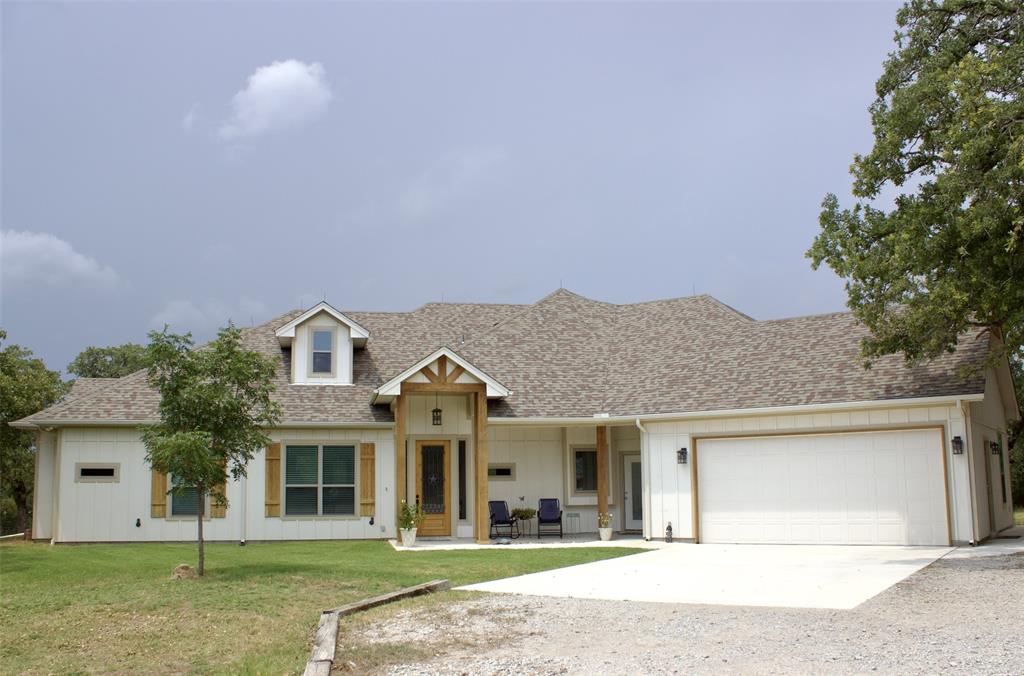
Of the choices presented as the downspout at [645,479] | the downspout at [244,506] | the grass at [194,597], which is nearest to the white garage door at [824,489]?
the downspout at [645,479]

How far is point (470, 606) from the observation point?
10633 mm

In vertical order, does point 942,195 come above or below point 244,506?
above

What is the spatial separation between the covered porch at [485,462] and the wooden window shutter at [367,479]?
1.96 feet

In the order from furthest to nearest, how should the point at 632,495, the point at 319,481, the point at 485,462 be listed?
the point at 632,495, the point at 319,481, the point at 485,462

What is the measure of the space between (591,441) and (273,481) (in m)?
7.63

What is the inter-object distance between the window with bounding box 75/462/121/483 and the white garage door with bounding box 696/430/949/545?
12.8 m

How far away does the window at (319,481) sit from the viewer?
20875 millimetres

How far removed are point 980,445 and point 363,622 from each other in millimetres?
14592

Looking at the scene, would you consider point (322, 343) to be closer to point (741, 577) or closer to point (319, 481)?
→ point (319, 481)

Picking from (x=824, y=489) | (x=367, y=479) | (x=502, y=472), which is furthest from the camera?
(x=502, y=472)

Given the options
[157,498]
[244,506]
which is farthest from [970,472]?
[157,498]

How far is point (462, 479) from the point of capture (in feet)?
71.2

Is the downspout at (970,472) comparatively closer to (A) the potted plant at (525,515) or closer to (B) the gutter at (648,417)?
(B) the gutter at (648,417)

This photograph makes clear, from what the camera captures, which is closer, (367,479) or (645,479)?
(645,479)
